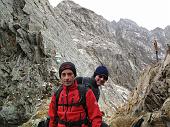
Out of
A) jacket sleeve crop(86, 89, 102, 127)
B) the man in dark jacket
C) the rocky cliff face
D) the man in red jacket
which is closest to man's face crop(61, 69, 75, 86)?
the man in red jacket

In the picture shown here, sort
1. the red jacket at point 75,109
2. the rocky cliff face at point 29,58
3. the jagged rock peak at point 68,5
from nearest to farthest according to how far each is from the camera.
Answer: the red jacket at point 75,109, the rocky cliff face at point 29,58, the jagged rock peak at point 68,5

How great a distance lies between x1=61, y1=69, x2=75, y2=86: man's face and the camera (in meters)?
7.31

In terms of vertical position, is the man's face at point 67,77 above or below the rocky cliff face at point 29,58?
below

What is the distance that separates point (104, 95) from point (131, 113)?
13.8 metres

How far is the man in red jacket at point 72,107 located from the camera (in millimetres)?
7199

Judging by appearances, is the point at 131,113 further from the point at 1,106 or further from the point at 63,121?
the point at 1,106

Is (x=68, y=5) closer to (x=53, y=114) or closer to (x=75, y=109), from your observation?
(x=53, y=114)

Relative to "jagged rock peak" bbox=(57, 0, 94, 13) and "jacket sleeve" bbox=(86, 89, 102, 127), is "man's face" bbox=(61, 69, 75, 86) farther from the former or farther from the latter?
"jagged rock peak" bbox=(57, 0, 94, 13)

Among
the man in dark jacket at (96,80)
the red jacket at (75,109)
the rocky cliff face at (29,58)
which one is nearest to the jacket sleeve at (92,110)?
the red jacket at (75,109)

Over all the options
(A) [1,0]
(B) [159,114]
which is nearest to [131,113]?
(B) [159,114]

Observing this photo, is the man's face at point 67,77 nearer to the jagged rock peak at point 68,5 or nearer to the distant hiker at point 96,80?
the distant hiker at point 96,80

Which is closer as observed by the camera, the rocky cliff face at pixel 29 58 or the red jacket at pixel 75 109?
the red jacket at pixel 75 109

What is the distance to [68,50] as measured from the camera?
32.0 meters

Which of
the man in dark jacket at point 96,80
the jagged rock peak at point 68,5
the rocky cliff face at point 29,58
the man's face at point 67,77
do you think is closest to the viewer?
the man's face at point 67,77
